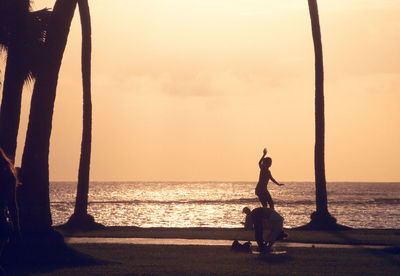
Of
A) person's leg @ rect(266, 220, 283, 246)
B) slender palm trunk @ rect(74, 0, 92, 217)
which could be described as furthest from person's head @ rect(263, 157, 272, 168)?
slender palm trunk @ rect(74, 0, 92, 217)

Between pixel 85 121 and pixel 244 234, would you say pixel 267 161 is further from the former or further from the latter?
pixel 85 121

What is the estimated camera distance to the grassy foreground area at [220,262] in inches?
586

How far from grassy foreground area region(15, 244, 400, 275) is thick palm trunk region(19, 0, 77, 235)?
1554mm

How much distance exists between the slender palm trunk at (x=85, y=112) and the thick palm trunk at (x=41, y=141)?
11803 mm

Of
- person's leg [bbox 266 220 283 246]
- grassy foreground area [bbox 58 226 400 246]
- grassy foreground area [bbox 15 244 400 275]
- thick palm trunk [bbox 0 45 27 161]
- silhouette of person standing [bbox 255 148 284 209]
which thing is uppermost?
thick palm trunk [bbox 0 45 27 161]

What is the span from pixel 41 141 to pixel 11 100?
7.53 meters

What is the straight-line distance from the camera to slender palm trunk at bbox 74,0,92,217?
29297 mm

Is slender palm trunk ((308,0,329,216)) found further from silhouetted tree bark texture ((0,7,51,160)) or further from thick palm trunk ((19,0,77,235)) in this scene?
thick palm trunk ((19,0,77,235))

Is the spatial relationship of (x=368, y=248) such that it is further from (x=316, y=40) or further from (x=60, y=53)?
(x=316, y=40)

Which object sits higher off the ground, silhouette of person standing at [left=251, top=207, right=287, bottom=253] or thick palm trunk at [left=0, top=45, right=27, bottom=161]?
thick palm trunk at [left=0, top=45, right=27, bottom=161]

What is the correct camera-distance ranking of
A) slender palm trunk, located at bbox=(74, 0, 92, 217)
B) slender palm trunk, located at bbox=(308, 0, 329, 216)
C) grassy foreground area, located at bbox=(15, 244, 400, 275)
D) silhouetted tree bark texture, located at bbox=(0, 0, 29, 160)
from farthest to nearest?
slender palm trunk, located at bbox=(74, 0, 92, 217), slender palm trunk, located at bbox=(308, 0, 329, 216), silhouetted tree bark texture, located at bbox=(0, 0, 29, 160), grassy foreground area, located at bbox=(15, 244, 400, 275)

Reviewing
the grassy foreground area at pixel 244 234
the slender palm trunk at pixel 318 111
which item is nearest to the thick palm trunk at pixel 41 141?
the grassy foreground area at pixel 244 234

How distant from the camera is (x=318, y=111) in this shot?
29.1 m

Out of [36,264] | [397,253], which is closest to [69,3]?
[36,264]
